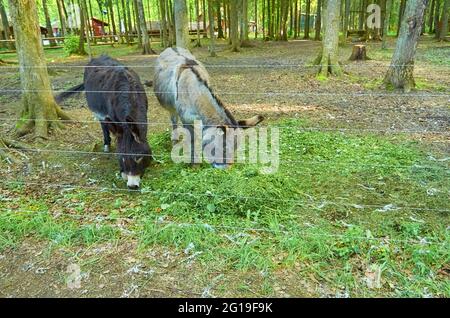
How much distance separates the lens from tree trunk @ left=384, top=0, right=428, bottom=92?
796 centimetres

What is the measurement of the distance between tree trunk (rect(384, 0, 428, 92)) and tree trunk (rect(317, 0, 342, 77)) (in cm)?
170

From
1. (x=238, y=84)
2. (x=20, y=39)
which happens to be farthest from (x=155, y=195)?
(x=238, y=84)

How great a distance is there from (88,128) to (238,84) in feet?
16.3

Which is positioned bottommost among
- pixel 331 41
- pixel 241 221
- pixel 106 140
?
pixel 241 221

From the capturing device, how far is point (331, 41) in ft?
32.7

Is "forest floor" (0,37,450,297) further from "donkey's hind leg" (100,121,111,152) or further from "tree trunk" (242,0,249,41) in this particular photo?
"tree trunk" (242,0,249,41)

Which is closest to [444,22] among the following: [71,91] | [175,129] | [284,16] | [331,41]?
[284,16]

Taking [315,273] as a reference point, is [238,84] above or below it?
above

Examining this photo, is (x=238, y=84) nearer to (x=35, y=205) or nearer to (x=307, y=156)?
(x=307, y=156)

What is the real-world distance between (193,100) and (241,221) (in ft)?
6.57

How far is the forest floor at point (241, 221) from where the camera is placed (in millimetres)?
2975

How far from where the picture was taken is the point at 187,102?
4973mm

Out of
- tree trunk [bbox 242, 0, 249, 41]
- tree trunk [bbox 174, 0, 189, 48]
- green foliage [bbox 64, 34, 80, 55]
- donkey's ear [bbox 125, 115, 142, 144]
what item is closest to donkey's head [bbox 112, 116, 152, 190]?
donkey's ear [bbox 125, 115, 142, 144]

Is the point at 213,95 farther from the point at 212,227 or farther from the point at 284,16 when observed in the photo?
the point at 284,16
